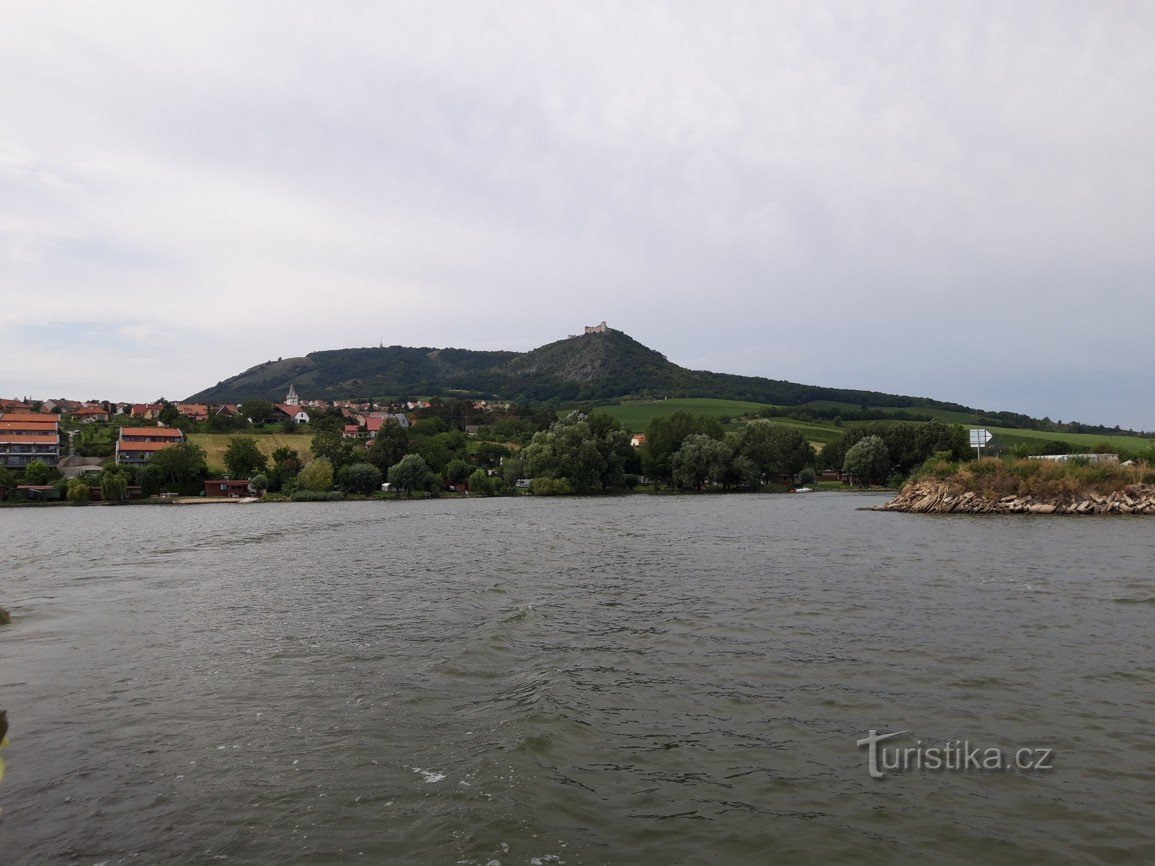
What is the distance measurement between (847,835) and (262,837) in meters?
5.50

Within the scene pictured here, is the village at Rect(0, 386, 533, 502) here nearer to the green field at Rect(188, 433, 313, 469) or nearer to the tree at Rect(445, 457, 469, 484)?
the green field at Rect(188, 433, 313, 469)

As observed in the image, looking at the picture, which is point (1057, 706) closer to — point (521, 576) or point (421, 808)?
point (421, 808)

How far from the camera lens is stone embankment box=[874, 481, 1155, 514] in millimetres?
44875

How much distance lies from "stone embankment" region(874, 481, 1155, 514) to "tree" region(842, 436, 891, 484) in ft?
155

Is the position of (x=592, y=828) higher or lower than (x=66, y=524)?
higher

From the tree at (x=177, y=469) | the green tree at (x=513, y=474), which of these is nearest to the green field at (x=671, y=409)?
the green tree at (x=513, y=474)

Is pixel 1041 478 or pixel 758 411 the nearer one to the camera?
pixel 1041 478

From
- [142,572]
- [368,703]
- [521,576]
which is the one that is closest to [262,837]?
[368,703]

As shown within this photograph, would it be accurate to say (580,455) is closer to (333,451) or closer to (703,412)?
(333,451)

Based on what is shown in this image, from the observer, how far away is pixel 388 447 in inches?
4063

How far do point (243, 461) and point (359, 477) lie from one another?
20830mm

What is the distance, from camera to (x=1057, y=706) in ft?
31.6

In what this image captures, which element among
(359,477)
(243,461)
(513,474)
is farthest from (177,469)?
(513,474)

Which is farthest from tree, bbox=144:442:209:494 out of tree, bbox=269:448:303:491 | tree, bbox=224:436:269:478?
tree, bbox=269:448:303:491
